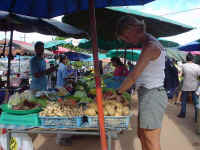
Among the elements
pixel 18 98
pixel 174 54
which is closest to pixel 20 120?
pixel 18 98

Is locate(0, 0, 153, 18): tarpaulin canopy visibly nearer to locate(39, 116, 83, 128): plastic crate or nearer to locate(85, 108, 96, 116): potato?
locate(85, 108, 96, 116): potato

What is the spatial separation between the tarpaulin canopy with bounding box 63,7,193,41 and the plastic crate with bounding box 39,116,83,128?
2.57 metres

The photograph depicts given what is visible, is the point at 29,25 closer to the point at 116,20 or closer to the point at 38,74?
the point at 38,74

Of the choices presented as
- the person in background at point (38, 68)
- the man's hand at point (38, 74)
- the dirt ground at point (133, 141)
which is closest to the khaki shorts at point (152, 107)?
the dirt ground at point (133, 141)

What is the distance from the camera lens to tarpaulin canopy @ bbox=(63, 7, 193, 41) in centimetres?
372

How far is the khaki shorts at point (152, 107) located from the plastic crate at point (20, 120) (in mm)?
1109

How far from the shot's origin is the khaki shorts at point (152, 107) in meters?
1.83

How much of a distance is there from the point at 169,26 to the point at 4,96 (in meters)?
3.44

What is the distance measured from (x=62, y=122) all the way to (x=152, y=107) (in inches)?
36.7

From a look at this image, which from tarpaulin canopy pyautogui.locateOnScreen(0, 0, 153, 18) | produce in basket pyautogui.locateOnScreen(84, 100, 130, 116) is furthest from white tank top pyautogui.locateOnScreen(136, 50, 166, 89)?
tarpaulin canopy pyautogui.locateOnScreen(0, 0, 153, 18)

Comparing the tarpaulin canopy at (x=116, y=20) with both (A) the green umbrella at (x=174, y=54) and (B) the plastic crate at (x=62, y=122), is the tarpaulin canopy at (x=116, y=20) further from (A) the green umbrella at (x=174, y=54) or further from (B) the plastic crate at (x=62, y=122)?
(A) the green umbrella at (x=174, y=54)

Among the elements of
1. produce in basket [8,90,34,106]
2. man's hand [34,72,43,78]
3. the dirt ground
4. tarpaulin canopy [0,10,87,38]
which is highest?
tarpaulin canopy [0,10,87,38]

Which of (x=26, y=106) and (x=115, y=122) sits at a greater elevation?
(x=26, y=106)

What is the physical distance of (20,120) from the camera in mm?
2008
